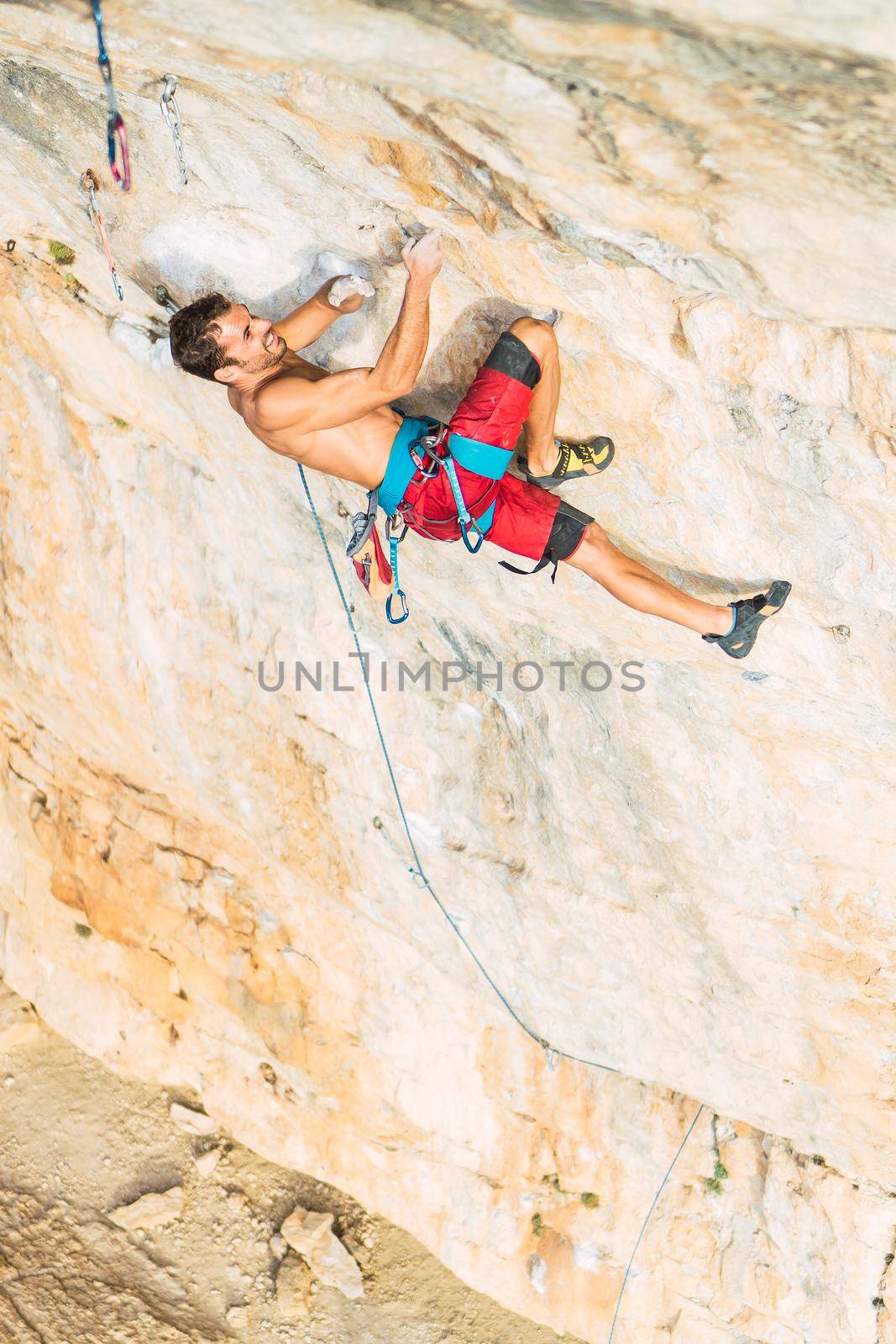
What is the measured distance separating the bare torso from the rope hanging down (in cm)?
53

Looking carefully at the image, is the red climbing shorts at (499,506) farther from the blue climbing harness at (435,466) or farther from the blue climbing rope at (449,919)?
the blue climbing rope at (449,919)

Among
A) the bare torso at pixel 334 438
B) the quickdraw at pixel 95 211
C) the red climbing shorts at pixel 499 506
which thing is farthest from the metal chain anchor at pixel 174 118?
the red climbing shorts at pixel 499 506

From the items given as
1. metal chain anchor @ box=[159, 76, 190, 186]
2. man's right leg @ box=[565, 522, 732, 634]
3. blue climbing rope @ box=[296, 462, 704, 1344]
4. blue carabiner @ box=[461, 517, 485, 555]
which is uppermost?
metal chain anchor @ box=[159, 76, 190, 186]

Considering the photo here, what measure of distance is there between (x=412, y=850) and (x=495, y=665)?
1214 millimetres

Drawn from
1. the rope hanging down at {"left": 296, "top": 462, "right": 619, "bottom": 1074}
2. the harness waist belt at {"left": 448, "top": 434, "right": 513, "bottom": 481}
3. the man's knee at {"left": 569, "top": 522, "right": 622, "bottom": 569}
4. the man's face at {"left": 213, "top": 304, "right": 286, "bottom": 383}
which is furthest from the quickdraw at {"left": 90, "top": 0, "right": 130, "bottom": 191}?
the man's knee at {"left": 569, "top": 522, "right": 622, "bottom": 569}

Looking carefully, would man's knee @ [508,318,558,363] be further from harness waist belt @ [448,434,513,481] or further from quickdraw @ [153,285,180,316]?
quickdraw @ [153,285,180,316]

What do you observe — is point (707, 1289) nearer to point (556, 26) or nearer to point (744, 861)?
point (744, 861)

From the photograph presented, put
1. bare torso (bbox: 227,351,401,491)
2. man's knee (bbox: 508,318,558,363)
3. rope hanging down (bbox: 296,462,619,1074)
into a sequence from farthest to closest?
1. rope hanging down (bbox: 296,462,619,1074)
2. bare torso (bbox: 227,351,401,491)
3. man's knee (bbox: 508,318,558,363)

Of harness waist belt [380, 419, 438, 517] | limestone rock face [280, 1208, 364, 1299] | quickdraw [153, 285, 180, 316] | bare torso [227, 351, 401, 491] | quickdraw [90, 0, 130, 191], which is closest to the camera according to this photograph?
quickdraw [90, 0, 130, 191]

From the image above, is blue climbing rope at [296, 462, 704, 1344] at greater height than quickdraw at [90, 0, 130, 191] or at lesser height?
lesser

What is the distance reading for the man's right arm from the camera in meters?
3.02

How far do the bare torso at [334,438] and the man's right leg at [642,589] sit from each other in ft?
2.97

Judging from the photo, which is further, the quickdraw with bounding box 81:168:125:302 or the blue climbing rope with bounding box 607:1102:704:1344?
the blue climbing rope with bounding box 607:1102:704:1344

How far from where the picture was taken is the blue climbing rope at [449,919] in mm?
4787
